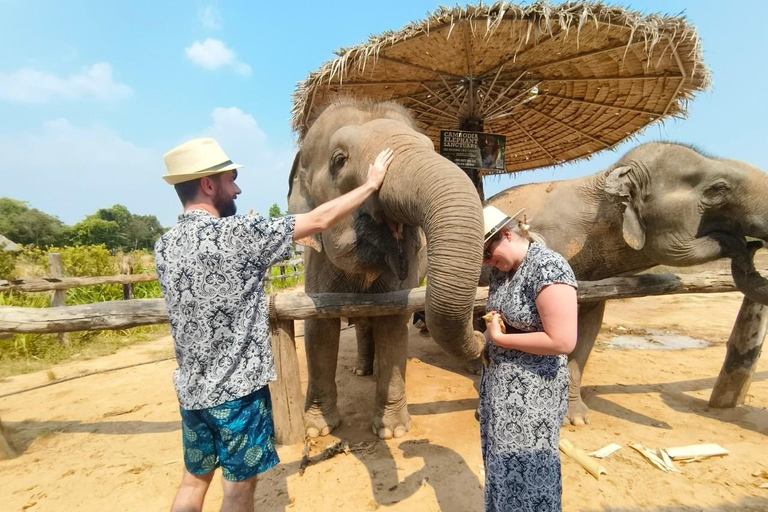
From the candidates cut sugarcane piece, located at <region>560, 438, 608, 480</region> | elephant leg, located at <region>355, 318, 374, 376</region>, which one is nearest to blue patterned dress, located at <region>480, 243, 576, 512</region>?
cut sugarcane piece, located at <region>560, 438, 608, 480</region>

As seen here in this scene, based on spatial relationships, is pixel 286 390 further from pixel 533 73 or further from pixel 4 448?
pixel 533 73

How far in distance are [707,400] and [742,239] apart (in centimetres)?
198

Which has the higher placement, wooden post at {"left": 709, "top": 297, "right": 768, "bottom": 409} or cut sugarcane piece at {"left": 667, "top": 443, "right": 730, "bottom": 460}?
wooden post at {"left": 709, "top": 297, "right": 768, "bottom": 409}

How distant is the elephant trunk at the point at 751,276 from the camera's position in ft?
9.90

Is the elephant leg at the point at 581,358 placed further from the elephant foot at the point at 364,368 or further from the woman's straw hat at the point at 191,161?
the woman's straw hat at the point at 191,161

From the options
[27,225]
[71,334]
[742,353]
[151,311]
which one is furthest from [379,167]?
[27,225]

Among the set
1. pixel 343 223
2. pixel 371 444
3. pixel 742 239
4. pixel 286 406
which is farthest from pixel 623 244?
pixel 286 406

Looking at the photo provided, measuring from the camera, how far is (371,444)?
3.24 m

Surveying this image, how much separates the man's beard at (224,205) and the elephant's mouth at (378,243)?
86cm

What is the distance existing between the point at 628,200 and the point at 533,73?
7.37ft

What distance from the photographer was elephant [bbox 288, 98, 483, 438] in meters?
1.80

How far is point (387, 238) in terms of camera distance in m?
2.62

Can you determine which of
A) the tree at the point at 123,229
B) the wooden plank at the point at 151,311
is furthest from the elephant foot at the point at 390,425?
the tree at the point at 123,229

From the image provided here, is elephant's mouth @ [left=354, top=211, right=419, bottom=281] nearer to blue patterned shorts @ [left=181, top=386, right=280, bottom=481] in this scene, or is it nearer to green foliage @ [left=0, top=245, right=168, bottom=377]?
blue patterned shorts @ [left=181, top=386, right=280, bottom=481]
